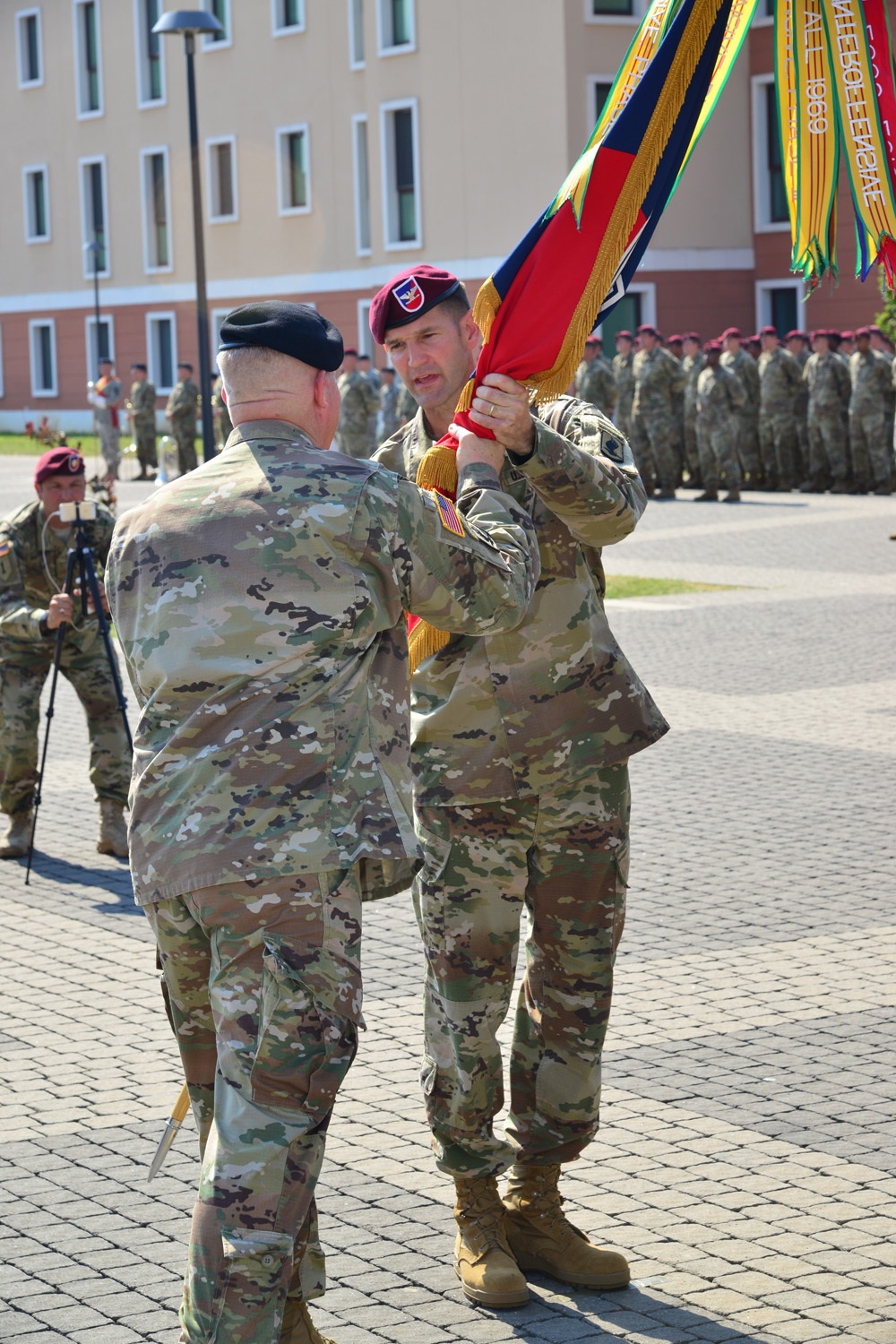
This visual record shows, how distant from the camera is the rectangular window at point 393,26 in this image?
128ft

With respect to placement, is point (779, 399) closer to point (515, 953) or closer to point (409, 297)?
point (409, 297)

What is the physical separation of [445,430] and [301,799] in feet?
4.50

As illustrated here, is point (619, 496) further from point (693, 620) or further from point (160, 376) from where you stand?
point (160, 376)

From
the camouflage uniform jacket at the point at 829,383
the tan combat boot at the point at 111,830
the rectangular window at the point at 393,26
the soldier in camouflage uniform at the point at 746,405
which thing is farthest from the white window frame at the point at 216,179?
the tan combat boot at the point at 111,830

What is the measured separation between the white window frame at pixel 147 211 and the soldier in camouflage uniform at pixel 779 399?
23.8 m

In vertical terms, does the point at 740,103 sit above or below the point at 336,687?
above

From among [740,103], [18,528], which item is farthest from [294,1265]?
[740,103]

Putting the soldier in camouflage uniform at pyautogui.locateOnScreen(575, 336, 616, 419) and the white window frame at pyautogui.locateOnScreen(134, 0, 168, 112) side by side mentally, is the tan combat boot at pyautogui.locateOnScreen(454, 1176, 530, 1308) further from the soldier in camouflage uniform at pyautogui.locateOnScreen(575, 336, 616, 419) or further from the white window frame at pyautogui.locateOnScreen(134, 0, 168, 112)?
the white window frame at pyautogui.locateOnScreen(134, 0, 168, 112)

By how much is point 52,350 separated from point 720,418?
30941 millimetres

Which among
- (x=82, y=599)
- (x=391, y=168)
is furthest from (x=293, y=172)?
(x=82, y=599)

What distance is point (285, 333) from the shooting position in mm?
3684

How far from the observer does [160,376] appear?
5081 centimetres

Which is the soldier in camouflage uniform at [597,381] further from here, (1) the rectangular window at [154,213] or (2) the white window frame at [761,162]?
(1) the rectangular window at [154,213]

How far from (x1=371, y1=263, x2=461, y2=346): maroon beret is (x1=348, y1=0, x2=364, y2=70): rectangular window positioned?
38.7 meters
